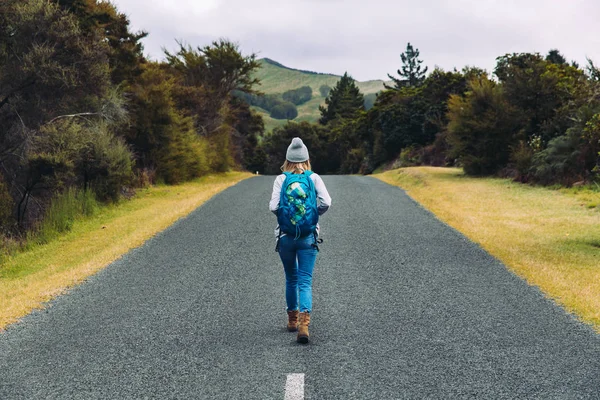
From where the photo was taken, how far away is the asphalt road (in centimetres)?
485

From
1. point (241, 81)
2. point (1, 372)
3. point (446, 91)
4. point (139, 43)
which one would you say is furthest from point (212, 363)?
point (446, 91)

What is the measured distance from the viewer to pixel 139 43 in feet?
95.0

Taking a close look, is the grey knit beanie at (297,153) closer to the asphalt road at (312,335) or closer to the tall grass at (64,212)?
the asphalt road at (312,335)

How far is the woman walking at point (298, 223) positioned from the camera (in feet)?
19.4

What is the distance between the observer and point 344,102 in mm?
96688

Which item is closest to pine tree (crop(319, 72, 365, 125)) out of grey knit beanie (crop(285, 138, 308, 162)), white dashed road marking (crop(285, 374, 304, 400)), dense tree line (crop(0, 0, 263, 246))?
dense tree line (crop(0, 0, 263, 246))

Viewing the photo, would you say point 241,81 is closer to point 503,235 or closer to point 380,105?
point 380,105

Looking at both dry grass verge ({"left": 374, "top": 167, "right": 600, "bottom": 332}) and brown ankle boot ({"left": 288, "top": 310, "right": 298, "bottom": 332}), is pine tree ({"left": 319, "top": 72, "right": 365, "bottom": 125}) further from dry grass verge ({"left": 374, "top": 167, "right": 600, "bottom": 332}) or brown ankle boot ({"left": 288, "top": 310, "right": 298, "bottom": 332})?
brown ankle boot ({"left": 288, "top": 310, "right": 298, "bottom": 332})

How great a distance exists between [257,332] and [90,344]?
168 centimetres

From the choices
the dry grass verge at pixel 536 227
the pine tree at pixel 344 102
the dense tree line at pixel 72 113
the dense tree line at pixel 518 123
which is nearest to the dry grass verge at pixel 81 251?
the dense tree line at pixel 72 113

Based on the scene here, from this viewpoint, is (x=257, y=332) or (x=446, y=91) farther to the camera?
(x=446, y=91)

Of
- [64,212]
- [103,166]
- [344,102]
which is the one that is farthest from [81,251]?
[344,102]

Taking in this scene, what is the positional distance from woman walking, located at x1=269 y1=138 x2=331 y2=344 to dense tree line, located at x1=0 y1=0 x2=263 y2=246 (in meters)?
10.6

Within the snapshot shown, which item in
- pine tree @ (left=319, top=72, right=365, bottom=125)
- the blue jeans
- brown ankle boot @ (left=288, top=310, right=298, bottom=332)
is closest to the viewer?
the blue jeans
